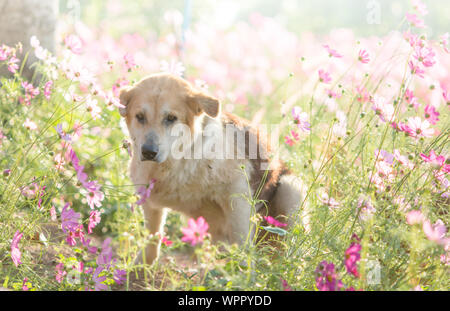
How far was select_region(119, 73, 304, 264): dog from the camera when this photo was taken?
3.52m

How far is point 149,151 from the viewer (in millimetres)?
3285

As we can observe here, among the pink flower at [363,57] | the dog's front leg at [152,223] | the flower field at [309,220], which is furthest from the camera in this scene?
the dog's front leg at [152,223]

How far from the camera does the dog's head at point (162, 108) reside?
3.48 m

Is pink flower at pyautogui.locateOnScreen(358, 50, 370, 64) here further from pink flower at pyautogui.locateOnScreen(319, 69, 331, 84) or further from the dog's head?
the dog's head

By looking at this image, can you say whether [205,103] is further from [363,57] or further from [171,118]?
[363,57]

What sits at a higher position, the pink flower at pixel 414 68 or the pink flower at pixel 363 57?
the pink flower at pixel 363 57

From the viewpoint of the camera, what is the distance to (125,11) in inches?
455

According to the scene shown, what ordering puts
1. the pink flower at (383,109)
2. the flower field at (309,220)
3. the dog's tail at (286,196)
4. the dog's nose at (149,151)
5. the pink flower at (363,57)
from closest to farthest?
the flower field at (309,220), the pink flower at (383,109), the pink flower at (363,57), the dog's nose at (149,151), the dog's tail at (286,196)

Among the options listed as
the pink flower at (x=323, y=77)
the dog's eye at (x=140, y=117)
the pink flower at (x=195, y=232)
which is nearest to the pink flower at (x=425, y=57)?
the pink flower at (x=323, y=77)

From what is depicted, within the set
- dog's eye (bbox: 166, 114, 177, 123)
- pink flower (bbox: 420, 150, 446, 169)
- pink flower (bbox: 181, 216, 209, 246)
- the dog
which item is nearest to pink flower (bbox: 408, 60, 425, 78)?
pink flower (bbox: 420, 150, 446, 169)

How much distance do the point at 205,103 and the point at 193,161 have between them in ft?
1.41

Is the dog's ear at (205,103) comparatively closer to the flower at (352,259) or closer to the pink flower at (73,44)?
the pink flower at (73,44)

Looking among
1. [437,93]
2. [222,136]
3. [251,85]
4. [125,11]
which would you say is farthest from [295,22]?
[222,136]
